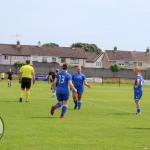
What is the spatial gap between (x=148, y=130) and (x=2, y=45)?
10725cm

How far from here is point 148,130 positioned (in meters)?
15.4

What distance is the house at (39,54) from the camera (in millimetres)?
119375

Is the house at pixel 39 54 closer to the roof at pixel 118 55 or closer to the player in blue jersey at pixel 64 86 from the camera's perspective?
the roof at pixel 118 55

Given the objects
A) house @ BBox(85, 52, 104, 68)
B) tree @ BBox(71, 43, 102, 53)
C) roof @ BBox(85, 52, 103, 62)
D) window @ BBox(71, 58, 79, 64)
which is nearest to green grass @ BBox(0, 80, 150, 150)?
window @ BBox(71, 58, 79, 64)

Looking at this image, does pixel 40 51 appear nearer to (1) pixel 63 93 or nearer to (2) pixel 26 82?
(2) pixel 26 82

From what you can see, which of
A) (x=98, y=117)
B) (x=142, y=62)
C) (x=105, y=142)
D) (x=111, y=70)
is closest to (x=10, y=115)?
(x=98, y=117)

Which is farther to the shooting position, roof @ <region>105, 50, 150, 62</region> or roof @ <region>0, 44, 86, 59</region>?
roof @ <region>105, 50, 150, 62</region>

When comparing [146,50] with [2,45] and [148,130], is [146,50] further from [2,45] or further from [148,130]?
[148,130]

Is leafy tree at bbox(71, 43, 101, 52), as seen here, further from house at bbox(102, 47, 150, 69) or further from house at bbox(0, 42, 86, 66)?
house at bbox(0, 42, 86, 66)

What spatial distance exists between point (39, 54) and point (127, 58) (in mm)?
26915

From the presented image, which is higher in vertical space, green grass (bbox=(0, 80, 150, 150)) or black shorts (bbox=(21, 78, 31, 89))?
black shorts (bbox=(21, 78, 31, 89))

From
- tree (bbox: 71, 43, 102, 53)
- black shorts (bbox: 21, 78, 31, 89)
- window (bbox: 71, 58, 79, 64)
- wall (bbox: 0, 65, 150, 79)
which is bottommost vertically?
black shorts (bbox: 21, 78, 31, 89)

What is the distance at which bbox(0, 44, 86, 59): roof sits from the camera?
119375 millimetres

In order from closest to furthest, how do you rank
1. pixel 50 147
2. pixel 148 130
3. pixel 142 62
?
pixel 50 147, pixel 148 130, pixel 142 62
